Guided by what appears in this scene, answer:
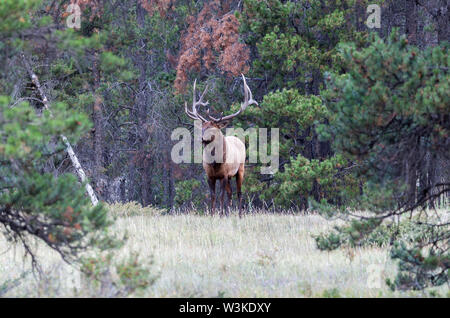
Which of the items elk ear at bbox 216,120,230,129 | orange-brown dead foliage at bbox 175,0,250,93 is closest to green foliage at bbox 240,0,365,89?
orange-brown dead foliage at bbox 175,0,250,93

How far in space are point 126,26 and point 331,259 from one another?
1474cm

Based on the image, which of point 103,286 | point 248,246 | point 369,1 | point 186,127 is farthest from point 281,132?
point 103,286

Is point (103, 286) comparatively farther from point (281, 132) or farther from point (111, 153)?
point (111, 153)

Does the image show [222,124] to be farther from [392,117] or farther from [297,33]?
[392,117]

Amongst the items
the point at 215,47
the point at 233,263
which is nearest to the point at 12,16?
the point at 233,263

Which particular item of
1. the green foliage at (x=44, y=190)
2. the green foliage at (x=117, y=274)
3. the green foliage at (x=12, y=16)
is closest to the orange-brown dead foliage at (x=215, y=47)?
the green foliage at (x=44, y=190)

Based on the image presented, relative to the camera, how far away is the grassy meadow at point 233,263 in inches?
256

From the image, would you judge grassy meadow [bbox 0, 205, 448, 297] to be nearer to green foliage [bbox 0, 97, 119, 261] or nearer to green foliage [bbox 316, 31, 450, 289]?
green foliage [bbox 0, 97, 119, 261]

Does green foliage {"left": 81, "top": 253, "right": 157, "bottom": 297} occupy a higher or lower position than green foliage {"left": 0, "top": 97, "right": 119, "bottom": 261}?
lower

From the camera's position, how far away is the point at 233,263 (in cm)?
817

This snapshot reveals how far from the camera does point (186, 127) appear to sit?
74.2 feet

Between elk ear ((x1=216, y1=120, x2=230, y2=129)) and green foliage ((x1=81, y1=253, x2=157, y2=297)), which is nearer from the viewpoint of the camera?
green foliage ((x1=81, y1=253, x2=157, y2=297))

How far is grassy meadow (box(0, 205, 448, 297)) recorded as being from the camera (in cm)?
651

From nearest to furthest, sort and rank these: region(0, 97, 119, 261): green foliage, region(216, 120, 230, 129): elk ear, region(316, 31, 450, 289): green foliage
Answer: region(0, 97, 119, 261): green foliage, region(316, 31, 450, 289): green foliage, region(216, 120, 230, 129): elk ear
